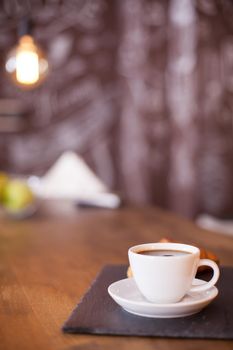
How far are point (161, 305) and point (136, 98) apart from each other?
13.2 ft

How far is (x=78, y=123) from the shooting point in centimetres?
476

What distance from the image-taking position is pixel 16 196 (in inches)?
90.3

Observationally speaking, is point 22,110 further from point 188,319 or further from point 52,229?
point 188,319

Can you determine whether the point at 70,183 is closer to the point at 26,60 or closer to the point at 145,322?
the point at 26,60

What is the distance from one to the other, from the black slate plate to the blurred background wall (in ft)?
12.1

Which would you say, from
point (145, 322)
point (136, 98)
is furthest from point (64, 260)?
point (136, 98)

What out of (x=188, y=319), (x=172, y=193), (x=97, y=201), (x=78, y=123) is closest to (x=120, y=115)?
(x=78, y=123)

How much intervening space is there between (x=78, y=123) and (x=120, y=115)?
37cm

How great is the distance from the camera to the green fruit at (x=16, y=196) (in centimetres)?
226

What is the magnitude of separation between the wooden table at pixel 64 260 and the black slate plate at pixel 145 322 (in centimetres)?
1

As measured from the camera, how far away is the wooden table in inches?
31.9

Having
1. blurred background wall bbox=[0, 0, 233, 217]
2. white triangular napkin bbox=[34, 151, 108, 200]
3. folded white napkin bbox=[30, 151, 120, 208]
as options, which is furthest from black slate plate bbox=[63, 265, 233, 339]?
blurred background wall bbox=[0, 0, 233, 217]

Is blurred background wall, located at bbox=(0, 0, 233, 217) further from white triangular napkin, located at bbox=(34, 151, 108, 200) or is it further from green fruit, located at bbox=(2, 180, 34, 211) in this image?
green fruit, located at bbox=(2, 180, 34, 211)

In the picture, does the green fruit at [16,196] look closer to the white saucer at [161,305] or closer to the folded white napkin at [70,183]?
the folded white napkin at [70,183]
